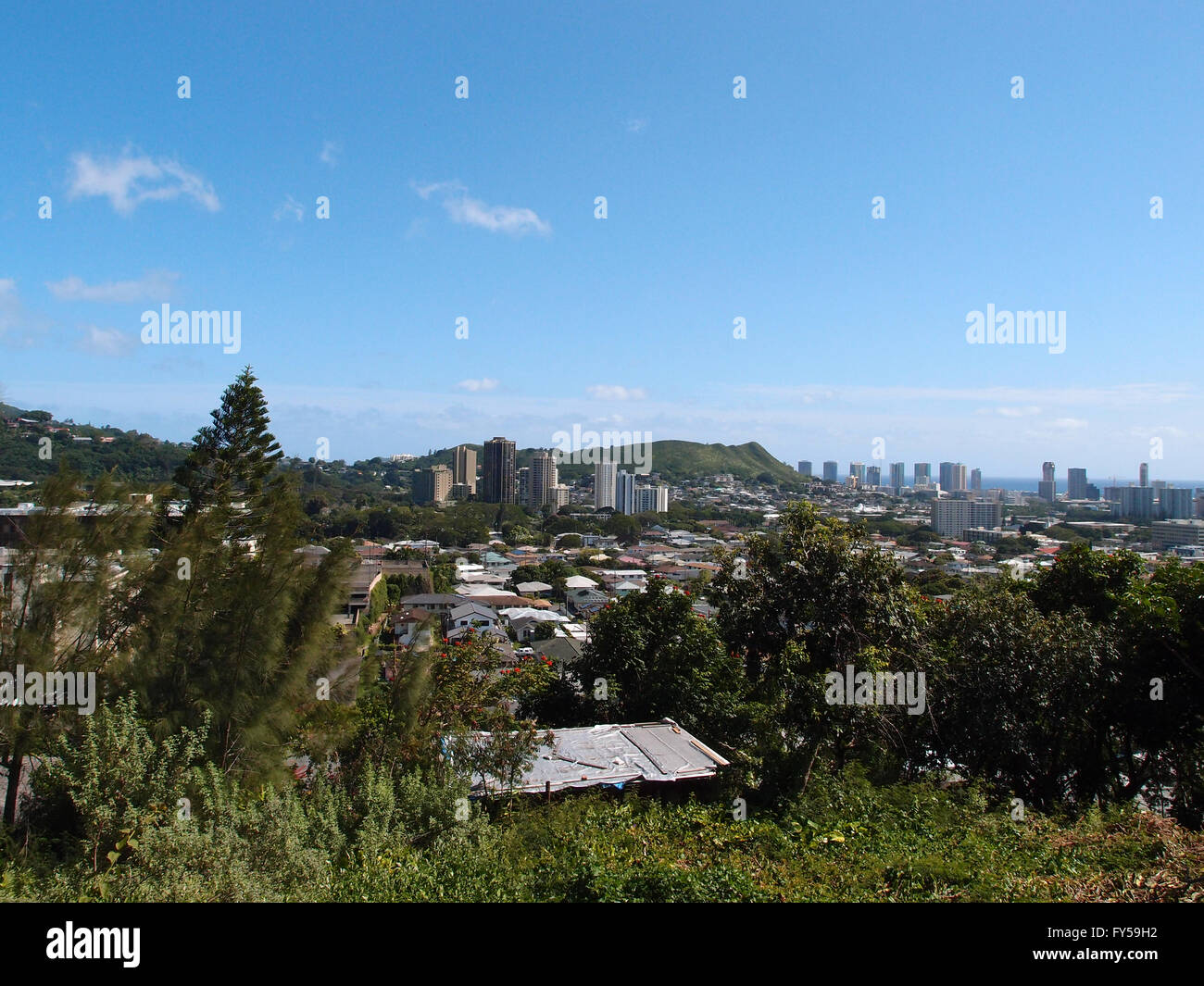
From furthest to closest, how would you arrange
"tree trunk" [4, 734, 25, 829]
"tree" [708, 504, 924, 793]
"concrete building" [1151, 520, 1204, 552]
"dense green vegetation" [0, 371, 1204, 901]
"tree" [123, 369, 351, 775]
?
"concrete building" [1151, 520, 1204, 552] < "tree" [708, 504, 924, 793] < "tree" [123, 369, 351, 775] < "tree trunk" [4, 734, 25, 829] < "dense green vegetation" [0, 371, 1204, 901]

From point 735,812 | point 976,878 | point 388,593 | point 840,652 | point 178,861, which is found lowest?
point 388,593

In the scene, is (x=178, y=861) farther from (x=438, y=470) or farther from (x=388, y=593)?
(x=438, y=470)

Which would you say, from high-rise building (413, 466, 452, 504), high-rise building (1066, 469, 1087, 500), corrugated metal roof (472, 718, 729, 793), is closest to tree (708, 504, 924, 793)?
corrugated metal roof (472, 718, 729, 793)

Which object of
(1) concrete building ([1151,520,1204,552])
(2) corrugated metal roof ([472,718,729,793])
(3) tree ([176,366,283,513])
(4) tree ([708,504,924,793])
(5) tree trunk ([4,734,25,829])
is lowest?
(1) concrete building ([1151,520,1204,552])

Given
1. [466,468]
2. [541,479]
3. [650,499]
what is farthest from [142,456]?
[466,468]

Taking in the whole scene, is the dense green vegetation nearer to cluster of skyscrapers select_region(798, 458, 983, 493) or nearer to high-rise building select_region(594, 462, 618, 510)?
high-rise building select_region(594, 462, 618, 510)

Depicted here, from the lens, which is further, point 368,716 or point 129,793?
point 368,716
